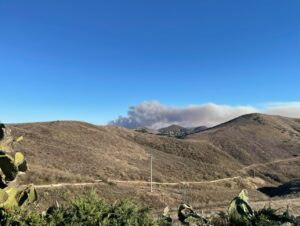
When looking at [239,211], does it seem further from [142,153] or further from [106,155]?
[142,153]

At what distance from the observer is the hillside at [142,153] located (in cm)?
6894

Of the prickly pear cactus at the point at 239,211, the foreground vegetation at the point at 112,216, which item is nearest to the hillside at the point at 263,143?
the prickly pear cactus at the point at 239,211

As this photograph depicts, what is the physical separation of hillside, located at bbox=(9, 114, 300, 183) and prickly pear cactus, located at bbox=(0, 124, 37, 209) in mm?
44293

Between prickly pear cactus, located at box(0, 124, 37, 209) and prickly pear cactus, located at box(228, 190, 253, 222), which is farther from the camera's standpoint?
prickly pear cactus, located at box(228, 190, 253, 222)

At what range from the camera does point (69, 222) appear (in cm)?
986

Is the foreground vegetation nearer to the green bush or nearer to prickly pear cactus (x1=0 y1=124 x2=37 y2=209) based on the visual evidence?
the green bush

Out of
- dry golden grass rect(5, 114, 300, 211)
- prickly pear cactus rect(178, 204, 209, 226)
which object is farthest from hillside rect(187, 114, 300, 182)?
prickly pear cactus rect(178, 204, 209, 226)

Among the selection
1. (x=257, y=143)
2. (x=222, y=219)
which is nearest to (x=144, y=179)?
(x=222, y=219)

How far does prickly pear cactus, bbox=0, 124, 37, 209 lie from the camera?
422 inches

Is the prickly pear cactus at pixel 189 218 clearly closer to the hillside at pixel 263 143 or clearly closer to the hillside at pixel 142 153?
the hillside at pixel 142 153

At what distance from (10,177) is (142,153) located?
8530 cm

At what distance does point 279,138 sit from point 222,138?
72.8 feet

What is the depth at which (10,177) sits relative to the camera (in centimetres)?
1124

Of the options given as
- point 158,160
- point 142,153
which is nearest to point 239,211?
point 158,160
